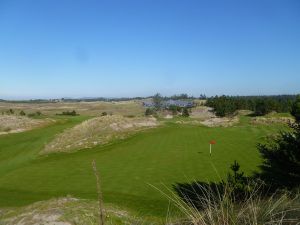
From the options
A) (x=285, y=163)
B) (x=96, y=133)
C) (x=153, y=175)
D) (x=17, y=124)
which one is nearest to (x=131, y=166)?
(x=153, y=175)

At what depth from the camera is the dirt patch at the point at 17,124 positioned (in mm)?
45119

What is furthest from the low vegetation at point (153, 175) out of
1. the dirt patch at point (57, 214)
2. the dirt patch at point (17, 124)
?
the dirt patch at point (17, 124)

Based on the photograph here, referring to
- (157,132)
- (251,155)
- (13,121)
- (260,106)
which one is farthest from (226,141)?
(260,106)

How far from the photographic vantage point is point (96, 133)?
118 feet

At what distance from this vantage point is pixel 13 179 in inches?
833

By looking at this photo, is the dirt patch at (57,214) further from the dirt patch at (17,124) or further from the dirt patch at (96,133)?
the dirt patch at (17,124)

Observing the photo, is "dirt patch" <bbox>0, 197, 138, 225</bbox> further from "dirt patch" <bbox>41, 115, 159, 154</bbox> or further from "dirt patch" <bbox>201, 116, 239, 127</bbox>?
"dirt patch" <bbox>201, 116, 239, 127</bbox>

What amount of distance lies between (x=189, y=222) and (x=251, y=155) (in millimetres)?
22759

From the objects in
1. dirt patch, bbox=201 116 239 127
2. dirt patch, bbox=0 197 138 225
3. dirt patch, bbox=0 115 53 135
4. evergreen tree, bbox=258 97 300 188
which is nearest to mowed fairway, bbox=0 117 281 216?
dirt patch, bbox=0 197 138 225

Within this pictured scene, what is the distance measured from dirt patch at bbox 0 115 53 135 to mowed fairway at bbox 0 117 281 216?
350 inches

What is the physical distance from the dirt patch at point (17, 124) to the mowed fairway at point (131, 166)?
8896 millimetres

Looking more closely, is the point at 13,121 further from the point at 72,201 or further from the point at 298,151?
the point at 298,151

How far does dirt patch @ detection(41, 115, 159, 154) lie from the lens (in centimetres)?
3228

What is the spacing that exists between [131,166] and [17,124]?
3061cm
